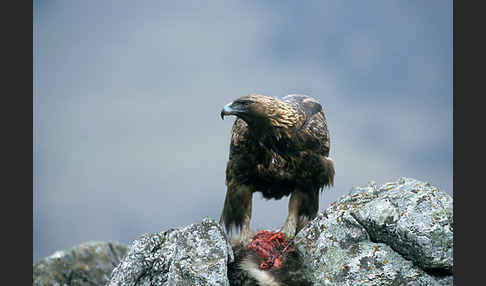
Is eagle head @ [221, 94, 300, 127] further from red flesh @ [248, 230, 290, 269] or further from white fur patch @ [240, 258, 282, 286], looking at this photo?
white fur patch @ [240, 258, 282, 286]

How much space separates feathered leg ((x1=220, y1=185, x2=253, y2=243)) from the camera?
6910mm

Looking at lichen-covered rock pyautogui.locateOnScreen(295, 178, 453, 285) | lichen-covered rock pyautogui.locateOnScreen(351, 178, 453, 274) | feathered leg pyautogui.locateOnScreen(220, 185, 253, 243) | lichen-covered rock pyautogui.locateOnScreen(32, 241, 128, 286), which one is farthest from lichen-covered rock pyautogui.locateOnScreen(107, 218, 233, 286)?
lichen-covered rock pyautogui.locateOnScreen(32, 241, 128, 286)

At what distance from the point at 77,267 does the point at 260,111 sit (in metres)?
5.60

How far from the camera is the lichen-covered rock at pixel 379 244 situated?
5395 mm

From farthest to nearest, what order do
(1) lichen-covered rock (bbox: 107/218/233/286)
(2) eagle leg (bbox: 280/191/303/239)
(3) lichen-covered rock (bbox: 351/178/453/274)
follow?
1. (2) eagle leg (bbox: 280/191/303/239)
2. (1) lichen-covered rock (bbox: 107/218/233/286)
3. (3) lichen-covered rock (bbox: 351/178/453/274)

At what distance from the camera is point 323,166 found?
6785 mm

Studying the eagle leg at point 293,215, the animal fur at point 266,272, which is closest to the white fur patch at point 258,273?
the animal fur at point 266,272

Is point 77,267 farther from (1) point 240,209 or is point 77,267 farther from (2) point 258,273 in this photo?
(2) point 258,273

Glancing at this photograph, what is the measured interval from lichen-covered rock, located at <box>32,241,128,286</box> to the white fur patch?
4.26 meters

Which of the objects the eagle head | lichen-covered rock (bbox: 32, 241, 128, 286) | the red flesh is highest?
the eagle head

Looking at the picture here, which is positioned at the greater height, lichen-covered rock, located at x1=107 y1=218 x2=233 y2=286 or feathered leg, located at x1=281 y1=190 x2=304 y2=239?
feathered leg, located at x1=281 y1=190 x2=304 y2=239

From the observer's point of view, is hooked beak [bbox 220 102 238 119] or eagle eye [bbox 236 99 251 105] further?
eagle eye [bbox 236 99 251 105]

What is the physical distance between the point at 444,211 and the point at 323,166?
173 cm

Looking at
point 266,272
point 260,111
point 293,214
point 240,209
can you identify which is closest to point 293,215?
point 293,214
